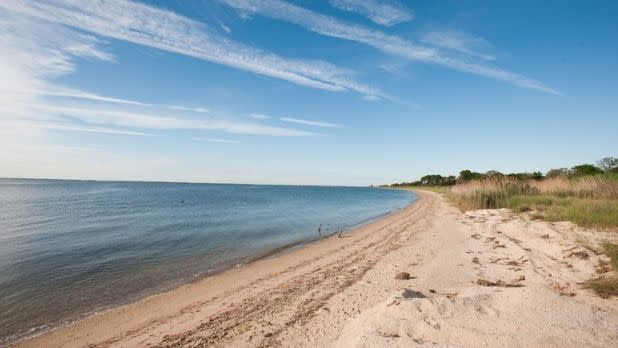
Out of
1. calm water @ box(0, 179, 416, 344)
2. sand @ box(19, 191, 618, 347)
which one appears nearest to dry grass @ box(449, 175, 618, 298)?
sand @ box(19, 191, 618, 347)

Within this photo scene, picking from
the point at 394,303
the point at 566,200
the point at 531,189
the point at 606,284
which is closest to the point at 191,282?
the point at 394,303

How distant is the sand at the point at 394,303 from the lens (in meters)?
4.07

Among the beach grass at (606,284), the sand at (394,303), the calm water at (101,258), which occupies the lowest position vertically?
the calm water at (101,258)

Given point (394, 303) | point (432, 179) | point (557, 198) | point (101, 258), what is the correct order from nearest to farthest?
point (394, 303) → point (101, 258) → point (557, 198) → point (432, 179)

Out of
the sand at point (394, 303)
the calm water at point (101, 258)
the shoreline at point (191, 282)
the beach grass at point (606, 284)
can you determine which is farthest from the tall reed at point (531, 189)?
the beach grass at point (606, 284)

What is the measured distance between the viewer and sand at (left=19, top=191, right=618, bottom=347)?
4.07m

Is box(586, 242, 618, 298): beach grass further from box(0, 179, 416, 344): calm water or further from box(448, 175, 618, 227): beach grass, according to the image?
box(0, 179, 416, 344): calm water

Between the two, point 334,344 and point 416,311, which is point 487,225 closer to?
point 416,311

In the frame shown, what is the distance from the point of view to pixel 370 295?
20.6ft

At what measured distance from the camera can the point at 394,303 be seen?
485cm

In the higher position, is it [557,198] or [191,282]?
[557,198]

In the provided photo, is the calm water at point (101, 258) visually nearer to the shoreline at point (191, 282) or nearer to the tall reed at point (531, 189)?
the shoreline at point (191, 282)

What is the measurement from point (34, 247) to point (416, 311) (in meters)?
16.3

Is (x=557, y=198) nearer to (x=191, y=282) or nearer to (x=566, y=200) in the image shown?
(x=566, y=200)
